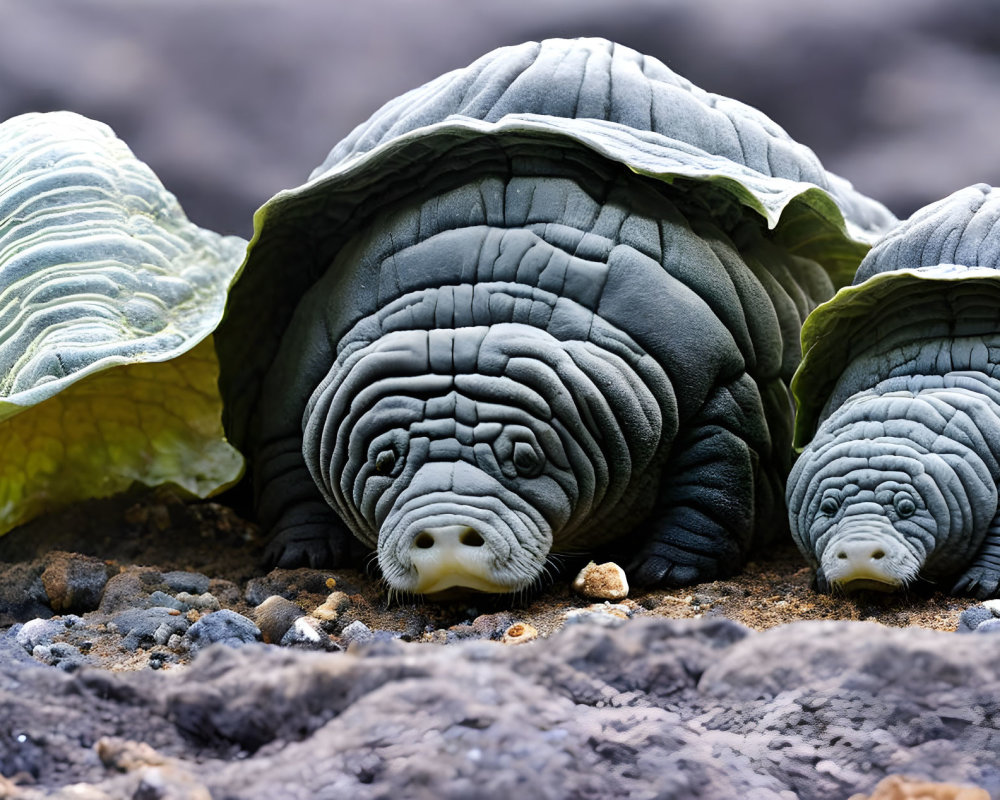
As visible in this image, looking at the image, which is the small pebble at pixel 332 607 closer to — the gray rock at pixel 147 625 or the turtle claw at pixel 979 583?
the gray rock at pixel 147 625

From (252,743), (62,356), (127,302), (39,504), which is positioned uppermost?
(127,302)

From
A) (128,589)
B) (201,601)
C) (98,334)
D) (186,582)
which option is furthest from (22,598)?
(98,334)

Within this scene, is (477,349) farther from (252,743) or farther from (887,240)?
(252,743)

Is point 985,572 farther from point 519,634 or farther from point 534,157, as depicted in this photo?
point 534,157

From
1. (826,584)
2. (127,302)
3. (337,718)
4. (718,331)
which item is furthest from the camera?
(127,302)

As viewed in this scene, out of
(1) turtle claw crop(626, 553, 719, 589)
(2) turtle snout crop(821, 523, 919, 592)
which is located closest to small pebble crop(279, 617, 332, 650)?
(1) turtle claw crop(626, 553, 719, 589)

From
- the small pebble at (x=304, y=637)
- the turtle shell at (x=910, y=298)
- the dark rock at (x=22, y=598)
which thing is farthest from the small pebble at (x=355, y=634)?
the turtle shell at (x=910, y=298)

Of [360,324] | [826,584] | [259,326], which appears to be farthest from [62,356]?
[826,584]
